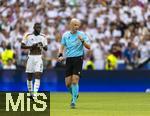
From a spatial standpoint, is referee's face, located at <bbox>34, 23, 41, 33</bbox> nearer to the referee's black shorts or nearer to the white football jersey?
the white football jersey

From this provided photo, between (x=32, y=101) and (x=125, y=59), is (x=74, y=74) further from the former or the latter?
(x=125, y=59)

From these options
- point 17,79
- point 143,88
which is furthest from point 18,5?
point 143,88

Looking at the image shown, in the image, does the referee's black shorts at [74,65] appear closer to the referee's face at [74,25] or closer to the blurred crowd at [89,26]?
the referee's face at [74,25]

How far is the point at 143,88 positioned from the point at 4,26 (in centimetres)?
757

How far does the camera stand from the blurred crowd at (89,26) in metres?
30.9

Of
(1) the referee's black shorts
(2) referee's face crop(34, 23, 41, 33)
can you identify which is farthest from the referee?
(2) referee's face crop(34, 23, 41, 33)

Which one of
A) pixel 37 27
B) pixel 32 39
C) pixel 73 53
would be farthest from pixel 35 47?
pixel 73 53

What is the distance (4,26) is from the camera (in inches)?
1281

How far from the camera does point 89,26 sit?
3212 cm

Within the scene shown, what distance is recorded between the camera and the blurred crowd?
1217 inches

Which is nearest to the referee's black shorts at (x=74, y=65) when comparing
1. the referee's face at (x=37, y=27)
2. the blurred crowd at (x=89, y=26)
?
the referee's face at (x=37, y=27)

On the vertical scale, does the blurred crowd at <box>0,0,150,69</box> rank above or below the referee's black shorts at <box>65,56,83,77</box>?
above

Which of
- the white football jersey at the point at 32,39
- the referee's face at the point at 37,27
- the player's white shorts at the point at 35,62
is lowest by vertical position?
the player's white shorts at the point at 35,62

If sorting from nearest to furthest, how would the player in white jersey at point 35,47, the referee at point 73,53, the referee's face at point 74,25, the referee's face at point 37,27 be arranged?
the referee's face at point 74,25
the referee at point 73,53
the referee's face at point 37,27
the player in white jersey at point 35,47
